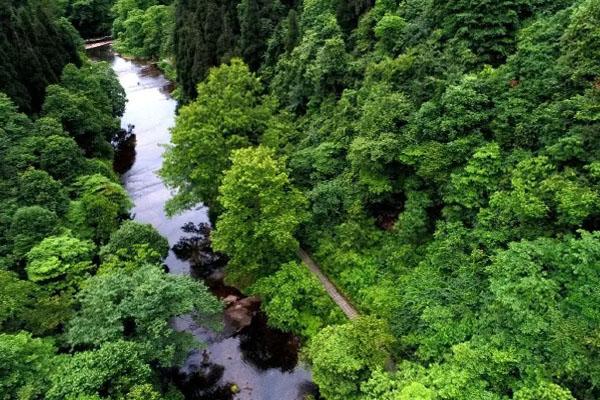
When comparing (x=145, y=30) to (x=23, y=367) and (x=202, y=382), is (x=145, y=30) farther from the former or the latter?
(x=23, y=367)

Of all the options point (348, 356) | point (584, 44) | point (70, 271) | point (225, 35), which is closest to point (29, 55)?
point (225, 35)

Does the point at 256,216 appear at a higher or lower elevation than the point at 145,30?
lower

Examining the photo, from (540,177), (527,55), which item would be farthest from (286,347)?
(527,55)

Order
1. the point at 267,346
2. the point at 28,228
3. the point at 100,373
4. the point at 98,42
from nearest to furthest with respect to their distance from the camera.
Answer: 1. the point at 100,373
2. the point at 28,228
3. the point at 267,346
4. the point at 98,42

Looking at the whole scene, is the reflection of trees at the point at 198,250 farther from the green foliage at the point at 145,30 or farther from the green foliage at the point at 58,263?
the green foliage at the point at 145,30

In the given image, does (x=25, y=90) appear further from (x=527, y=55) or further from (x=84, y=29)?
(x=84, y=29)

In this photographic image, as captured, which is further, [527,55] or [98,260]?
[98,260]
